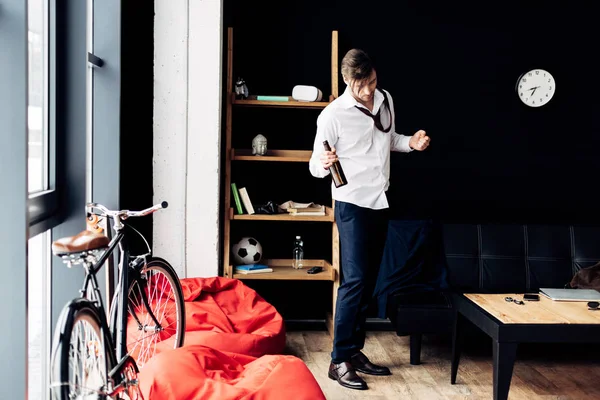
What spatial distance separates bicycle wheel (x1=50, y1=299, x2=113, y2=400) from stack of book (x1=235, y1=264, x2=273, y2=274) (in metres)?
2.25

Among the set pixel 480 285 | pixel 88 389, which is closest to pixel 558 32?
pixel 480 285

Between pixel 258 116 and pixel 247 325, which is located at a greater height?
pixel 258 116

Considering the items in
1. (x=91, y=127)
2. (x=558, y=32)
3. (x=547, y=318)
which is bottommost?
(x=547, y=318)

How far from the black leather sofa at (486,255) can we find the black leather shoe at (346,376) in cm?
79

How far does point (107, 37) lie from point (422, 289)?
2.44 m

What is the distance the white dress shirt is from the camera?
147 inches

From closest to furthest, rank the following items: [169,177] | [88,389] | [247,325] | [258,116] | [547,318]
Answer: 1. [88,389]
2. [547,318]
3. [247,325]
4. [169,177]
5. [258,116]

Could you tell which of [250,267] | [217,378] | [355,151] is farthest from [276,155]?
[217,378]

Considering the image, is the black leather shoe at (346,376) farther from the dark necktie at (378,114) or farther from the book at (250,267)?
the dark necktie at (378,114)

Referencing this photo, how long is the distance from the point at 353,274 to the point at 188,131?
1.46m

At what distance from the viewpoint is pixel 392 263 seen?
4.41 metres

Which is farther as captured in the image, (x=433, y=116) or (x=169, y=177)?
(x=433, y=116)

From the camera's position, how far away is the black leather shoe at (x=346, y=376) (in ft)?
11.8

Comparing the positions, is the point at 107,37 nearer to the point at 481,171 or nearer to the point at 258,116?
the point at 258,116
